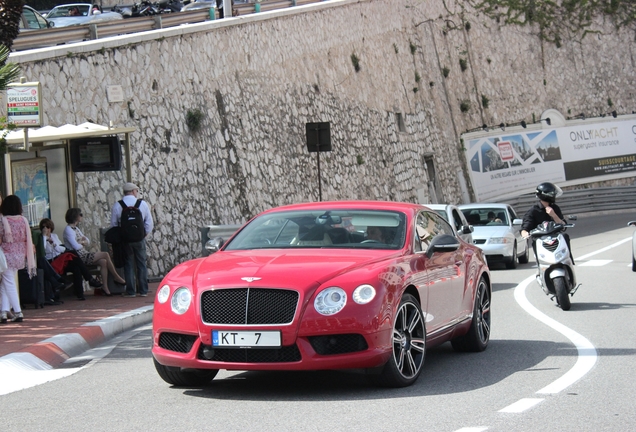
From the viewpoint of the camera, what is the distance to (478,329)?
32.1 ft

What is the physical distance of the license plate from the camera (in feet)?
23.6

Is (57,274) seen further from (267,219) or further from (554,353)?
(554,353)

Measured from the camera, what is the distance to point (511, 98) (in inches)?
1911

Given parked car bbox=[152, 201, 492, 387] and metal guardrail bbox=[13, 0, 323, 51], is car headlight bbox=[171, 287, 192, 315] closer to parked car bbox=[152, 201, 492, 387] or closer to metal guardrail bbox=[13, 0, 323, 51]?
parked car bbox=[152, 201, 492, 387]

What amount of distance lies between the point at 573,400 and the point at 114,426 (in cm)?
313

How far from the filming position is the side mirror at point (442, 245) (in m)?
8.52

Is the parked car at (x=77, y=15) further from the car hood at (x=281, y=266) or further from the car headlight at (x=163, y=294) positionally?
the car headlight at (x=163, y=294)

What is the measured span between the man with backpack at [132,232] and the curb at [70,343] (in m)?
2.86

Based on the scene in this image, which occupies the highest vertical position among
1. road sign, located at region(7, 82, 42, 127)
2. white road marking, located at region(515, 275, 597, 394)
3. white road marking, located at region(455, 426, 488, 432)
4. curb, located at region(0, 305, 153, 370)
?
road sign, located at region(7, 82, 42, 127)

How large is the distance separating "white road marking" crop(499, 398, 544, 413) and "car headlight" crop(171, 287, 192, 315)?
243 cm

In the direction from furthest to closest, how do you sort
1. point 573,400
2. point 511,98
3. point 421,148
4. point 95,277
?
point 511,98 < point 421,148 < point 95,277 < point 573,400

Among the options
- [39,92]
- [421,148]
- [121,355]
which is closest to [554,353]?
[121,355]

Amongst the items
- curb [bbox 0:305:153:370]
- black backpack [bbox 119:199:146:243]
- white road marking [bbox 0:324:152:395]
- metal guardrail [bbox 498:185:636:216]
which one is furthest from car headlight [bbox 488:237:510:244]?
metal guardrail [bbox 498:185:636:216]

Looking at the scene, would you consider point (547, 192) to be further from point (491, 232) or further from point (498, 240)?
point (491, 232)
